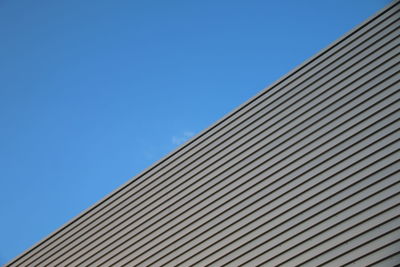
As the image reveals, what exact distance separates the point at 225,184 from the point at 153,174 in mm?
1689

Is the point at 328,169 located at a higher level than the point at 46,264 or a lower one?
lower

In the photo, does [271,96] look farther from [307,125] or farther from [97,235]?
[97,235]

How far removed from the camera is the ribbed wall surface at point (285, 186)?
459 centimetres

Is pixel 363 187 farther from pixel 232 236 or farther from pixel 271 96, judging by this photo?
pixel 271 96

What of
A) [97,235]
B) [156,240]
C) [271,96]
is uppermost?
[271,96]

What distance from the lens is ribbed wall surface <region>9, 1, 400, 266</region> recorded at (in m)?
4.59

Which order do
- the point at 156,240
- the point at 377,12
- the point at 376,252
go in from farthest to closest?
the point at 156,240, the point at 377,12, the point at 376,252

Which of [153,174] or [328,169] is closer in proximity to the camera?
[328,169]

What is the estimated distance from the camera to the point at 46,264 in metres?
7.17

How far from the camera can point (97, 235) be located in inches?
273

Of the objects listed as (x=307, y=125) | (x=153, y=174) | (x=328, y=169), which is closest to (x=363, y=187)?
(x=328, y=169)

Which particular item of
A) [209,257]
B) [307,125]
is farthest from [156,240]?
[307,125]

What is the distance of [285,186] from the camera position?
530 cm

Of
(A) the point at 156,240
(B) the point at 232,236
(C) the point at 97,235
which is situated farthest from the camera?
(C) the point at 97,235
